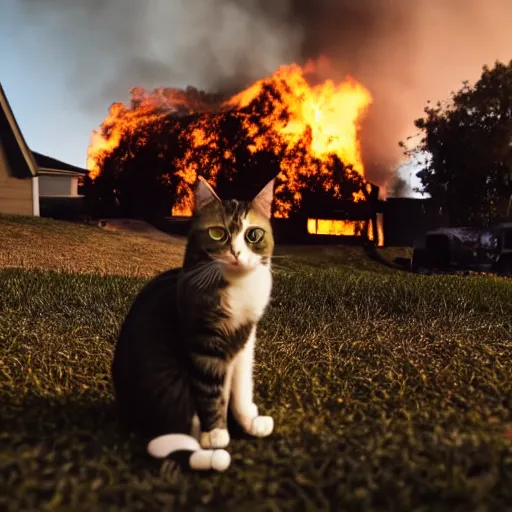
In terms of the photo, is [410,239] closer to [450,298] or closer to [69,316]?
[450,298]

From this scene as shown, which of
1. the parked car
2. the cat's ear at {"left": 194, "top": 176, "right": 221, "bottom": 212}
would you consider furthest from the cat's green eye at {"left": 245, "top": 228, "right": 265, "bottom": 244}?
the parked car

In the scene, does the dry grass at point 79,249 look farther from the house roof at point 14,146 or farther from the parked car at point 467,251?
the parked car at point 467,251

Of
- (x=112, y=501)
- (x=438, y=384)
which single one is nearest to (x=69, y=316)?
(x=438, y=384)

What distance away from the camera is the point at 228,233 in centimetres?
304

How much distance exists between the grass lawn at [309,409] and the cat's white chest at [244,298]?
82 centimetres

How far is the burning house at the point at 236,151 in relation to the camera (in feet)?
74.7

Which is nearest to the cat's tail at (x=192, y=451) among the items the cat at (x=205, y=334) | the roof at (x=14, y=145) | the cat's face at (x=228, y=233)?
the cat at (x=205, y=334)

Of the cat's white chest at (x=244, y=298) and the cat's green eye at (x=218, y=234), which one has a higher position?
the cat's green eye at (x=218, y=234)

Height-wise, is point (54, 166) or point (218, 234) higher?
point (54, 166)

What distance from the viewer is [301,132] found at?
2377cm

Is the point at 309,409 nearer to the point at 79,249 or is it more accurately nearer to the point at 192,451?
the point at 192,451

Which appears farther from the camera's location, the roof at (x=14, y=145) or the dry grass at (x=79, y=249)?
the roof at (x=14, y=145)

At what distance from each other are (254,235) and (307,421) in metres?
1.54

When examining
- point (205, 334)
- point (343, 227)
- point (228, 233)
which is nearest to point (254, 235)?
point (228, 233)
